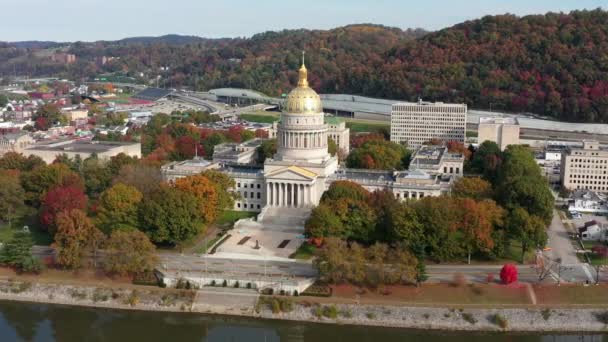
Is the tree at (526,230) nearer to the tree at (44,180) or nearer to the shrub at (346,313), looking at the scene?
the shrub at (346,313)

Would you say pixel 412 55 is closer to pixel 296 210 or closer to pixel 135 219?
pixel 296 210

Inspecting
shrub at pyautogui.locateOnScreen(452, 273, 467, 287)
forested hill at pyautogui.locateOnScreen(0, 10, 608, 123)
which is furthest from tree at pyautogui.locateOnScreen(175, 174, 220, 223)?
forested hill at pyautogui.locateOnScreen(0, 10, 608, 123)

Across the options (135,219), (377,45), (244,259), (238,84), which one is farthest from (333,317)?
(377,45)

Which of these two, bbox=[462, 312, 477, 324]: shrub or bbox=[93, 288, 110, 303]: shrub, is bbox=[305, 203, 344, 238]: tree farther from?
bbox=[93, 288, 110, 303]: shrub


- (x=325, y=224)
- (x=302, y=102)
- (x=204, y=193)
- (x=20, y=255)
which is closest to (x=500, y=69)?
(x=302, y=102)

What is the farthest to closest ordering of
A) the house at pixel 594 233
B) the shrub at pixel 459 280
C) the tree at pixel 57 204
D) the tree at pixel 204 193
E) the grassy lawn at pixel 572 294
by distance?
the tree at pixel 204 193, the house at pixel 594 233, the tree at pixel 57 204, the shrub at pixel 459 280, the grassy lawn at pixel 572 294

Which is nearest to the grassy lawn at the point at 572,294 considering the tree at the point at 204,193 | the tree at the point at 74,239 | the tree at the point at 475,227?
the tree at the point at 475,227

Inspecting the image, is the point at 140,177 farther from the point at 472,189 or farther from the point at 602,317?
the point at 602,317
